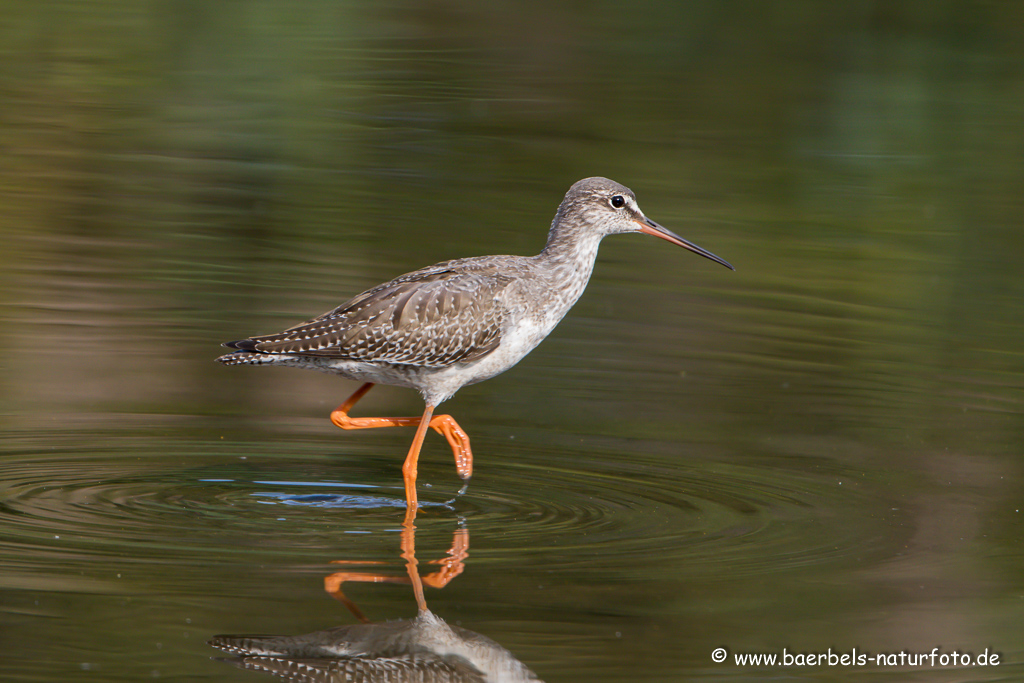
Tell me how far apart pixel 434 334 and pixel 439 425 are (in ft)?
1.97

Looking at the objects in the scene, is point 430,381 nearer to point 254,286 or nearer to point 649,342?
point 649,342

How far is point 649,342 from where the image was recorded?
11586 millimetres

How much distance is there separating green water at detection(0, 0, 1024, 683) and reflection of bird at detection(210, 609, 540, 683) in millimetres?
118

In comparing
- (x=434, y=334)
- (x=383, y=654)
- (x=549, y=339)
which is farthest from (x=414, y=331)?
(x=549, y=339)

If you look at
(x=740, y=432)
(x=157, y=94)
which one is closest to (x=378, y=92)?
(x=157, y=94)

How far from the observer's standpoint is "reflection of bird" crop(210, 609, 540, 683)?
223 inches

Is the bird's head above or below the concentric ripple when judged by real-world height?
above

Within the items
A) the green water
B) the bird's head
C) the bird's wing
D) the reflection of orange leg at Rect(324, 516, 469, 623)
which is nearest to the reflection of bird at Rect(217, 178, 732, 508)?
the bird's wing

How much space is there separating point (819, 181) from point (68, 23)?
11.3 m

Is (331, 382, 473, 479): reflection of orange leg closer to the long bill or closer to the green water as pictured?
the green water

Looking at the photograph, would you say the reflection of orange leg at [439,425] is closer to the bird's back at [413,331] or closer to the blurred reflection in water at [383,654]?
the bird's back at [413,331]

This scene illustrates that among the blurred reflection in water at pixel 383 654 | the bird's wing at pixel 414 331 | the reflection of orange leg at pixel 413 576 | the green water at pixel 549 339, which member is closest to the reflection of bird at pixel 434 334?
the bird's wing at pixel 414 331

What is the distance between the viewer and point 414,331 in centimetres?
865

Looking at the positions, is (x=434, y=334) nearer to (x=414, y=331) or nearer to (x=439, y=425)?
(x=414, y=331)
